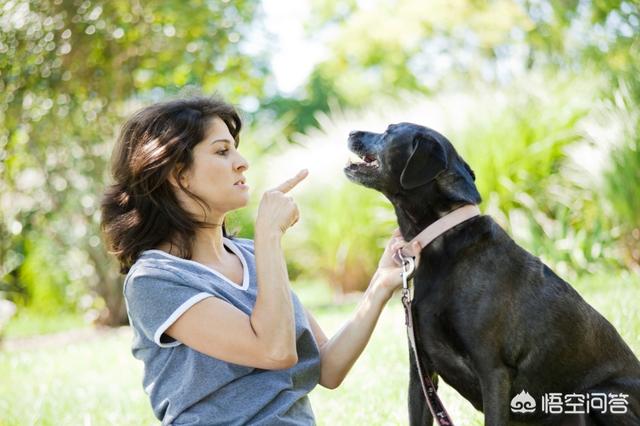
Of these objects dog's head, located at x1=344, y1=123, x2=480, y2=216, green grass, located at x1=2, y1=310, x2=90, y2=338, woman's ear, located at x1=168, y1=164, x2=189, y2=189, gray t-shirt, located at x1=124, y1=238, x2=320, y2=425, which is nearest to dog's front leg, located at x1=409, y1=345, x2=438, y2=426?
gray t-shirt, located at x1=124, y1=238, x2=320, y2=425

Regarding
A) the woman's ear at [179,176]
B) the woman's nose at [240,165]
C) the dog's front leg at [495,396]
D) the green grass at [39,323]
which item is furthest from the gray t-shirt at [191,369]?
the green grass at [39,323]

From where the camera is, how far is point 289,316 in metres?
2.35

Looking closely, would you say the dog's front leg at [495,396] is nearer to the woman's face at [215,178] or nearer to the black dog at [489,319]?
the black dog at [489,319]

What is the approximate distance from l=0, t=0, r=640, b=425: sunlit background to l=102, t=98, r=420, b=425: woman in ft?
4.46

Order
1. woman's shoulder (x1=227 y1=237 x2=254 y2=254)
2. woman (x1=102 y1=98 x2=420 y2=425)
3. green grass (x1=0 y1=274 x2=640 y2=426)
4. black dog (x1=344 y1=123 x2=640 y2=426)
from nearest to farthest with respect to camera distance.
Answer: woman (x1=102 y1=98 x2=420 y2=425)
black dog (x1=344 y1=123 x2=640 y2=426)
woman's shoulder (x1=227 y1=237 x2=254 y2=254)
green grass (x1=0 y1=274 x2=640 y2=426)

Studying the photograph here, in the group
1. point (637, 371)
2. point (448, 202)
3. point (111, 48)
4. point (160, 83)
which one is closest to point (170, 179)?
point (448, 202)

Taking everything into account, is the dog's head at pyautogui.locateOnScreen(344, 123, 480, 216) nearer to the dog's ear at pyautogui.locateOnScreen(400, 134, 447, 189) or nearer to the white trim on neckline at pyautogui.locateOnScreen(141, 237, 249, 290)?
the dog's ear at pyautogui.locateOnScreen(400, 134, 447, 189)

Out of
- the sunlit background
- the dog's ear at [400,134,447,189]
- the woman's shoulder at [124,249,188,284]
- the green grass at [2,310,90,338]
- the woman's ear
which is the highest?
the dog's ear at [400,134,447,189]

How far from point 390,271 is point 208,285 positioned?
664mm

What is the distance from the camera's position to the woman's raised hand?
2.44m

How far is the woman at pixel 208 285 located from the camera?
7.73 ft

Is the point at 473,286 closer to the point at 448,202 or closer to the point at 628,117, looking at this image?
the point at 448,202

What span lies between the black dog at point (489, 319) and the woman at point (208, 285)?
0.21 meters

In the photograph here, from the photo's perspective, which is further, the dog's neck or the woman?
the dog's neck
